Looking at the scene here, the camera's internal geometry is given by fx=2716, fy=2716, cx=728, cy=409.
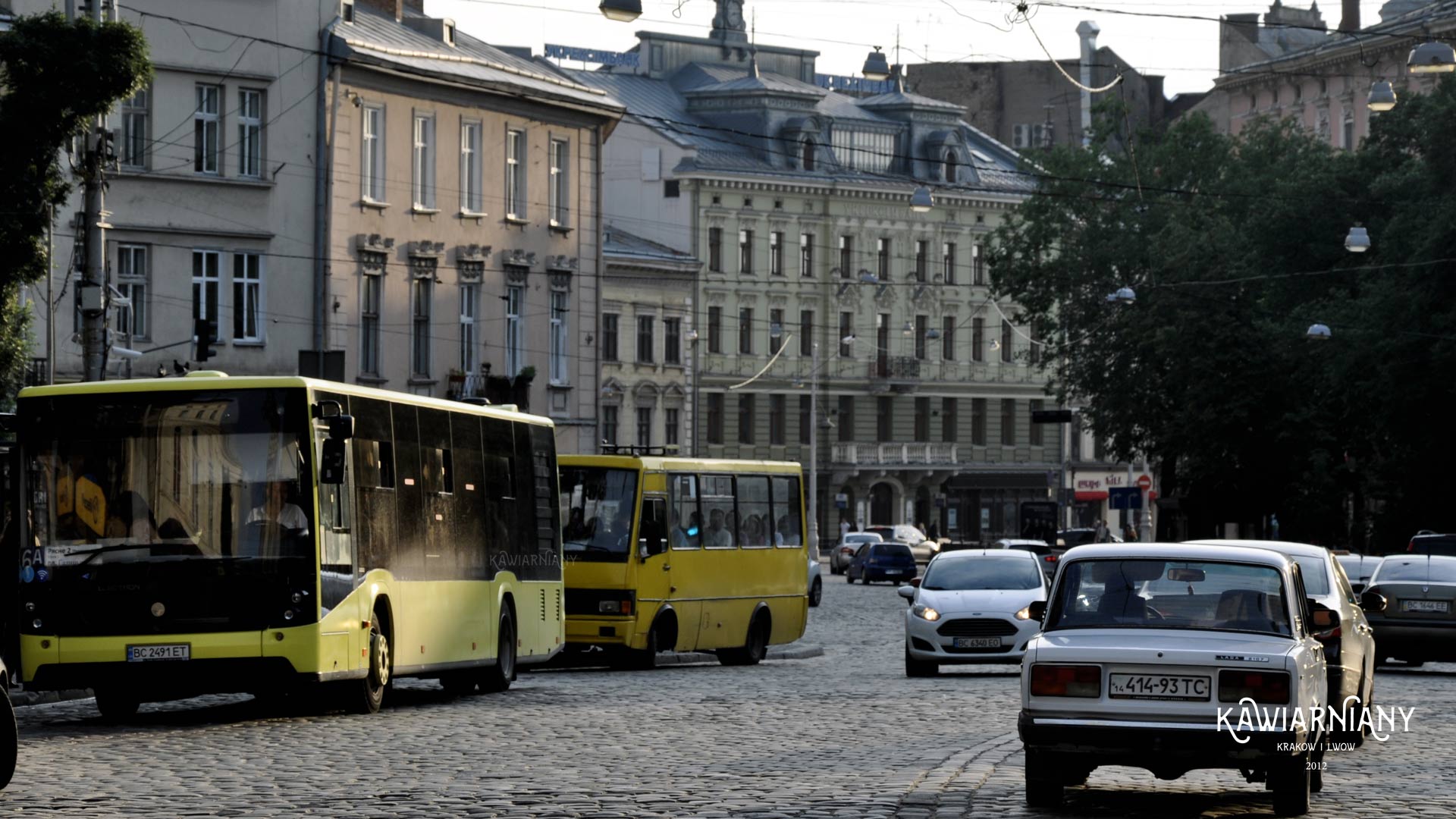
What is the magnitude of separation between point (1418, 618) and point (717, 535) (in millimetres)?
8482

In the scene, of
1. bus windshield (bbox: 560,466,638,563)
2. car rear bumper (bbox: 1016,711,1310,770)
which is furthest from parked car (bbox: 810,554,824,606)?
car rear bumper (bbox: 1016,711,1310,770)

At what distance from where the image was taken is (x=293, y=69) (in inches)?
2125

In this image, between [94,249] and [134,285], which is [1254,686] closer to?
[94,249]

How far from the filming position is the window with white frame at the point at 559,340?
209 feet

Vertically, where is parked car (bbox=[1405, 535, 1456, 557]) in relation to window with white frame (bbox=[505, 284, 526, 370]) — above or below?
below

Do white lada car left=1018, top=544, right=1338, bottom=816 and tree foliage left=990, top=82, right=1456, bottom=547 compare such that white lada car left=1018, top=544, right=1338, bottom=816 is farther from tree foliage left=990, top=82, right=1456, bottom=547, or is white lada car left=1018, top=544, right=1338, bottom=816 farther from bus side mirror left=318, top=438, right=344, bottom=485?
tree foliage left=990, top=82, right=1456, bottom=547

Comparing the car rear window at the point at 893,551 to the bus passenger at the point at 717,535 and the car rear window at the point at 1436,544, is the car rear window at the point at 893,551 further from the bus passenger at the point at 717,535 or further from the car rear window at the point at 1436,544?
the bus passenger at the point at 717,535

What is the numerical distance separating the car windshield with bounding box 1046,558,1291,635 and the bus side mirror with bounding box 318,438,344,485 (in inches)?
307

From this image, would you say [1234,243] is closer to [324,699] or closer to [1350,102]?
[1350,102]

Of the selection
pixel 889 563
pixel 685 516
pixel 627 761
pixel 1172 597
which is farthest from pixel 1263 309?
pixel 1172 597

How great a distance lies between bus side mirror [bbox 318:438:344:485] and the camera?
20.8 metres

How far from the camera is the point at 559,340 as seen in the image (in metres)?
63.9

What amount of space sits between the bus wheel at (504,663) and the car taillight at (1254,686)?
13.6 meters

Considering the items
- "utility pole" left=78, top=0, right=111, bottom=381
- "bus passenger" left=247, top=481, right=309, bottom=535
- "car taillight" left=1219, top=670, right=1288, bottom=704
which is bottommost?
"car taillight" left=1219, top=670, right=1288, bottom=704
